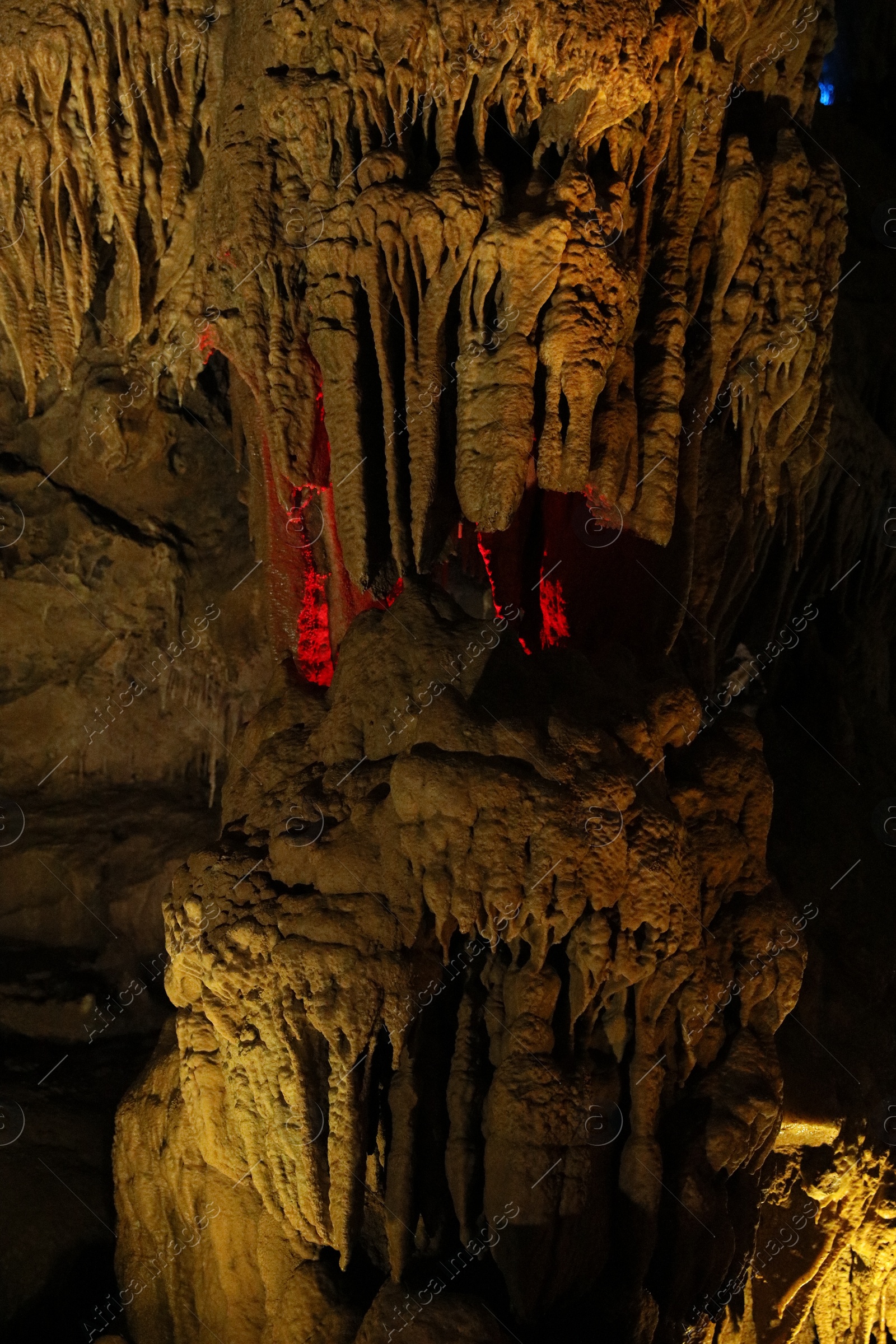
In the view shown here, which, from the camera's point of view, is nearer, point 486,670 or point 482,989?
point 482,989

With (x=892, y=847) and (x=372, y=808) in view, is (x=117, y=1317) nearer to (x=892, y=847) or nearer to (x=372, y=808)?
(x=372, y=808)

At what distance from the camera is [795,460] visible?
22.0ft

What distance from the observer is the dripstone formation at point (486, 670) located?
4.67m

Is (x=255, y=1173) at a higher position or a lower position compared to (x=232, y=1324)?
higher

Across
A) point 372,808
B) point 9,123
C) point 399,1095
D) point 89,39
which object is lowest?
point 399,1095

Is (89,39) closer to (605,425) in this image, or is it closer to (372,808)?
(605,425)

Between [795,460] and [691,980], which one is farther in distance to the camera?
[795,460]

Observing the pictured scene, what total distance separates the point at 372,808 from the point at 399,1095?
0.98m

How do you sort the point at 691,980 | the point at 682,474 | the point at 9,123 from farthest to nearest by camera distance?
the point at 9,123 < the point at 682,474 < the point at 691,980

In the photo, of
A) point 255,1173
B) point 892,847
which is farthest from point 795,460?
point 255,1173

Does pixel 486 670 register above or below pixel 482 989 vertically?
above

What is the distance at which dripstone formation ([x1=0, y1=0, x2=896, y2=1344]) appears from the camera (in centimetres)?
467

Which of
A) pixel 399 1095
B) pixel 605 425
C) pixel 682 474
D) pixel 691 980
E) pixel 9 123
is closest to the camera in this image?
pixel 399 1095

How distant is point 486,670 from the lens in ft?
16.5
